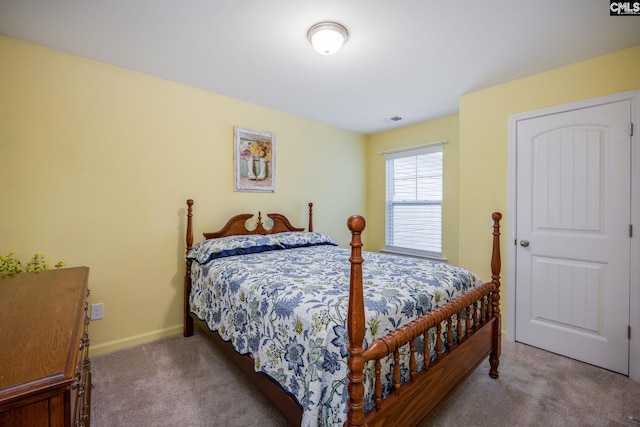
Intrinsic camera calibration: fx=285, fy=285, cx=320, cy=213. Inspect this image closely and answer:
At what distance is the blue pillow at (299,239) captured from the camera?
114 inches

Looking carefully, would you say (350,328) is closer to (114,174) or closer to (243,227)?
(243,227)

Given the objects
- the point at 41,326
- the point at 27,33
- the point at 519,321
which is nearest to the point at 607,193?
the point at 519,321

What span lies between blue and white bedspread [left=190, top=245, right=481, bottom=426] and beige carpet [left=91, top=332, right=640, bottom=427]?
336 millimetres

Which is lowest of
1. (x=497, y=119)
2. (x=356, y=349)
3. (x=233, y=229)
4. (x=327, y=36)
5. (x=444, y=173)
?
(x=356, y=349)

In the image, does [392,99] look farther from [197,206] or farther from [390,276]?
[197,206]

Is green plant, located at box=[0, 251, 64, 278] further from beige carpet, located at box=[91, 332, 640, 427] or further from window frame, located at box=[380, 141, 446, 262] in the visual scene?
window frame, located at box=[380, 141, 446, 262]

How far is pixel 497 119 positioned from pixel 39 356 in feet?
10.8

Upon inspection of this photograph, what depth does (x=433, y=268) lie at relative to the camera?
200 cm

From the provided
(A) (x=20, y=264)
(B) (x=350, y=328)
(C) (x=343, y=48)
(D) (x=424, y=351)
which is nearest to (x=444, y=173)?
(C) (x=343, y=48)

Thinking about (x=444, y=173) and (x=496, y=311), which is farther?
(x=444, y=173)

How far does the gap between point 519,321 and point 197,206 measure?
124 inches

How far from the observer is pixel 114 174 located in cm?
233

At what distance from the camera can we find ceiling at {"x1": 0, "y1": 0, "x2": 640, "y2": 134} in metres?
1.65

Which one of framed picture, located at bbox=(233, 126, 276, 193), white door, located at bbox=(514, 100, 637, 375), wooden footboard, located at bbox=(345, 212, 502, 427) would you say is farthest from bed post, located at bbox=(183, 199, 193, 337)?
white door, located at bbox=(514, 100, 637, 375)
